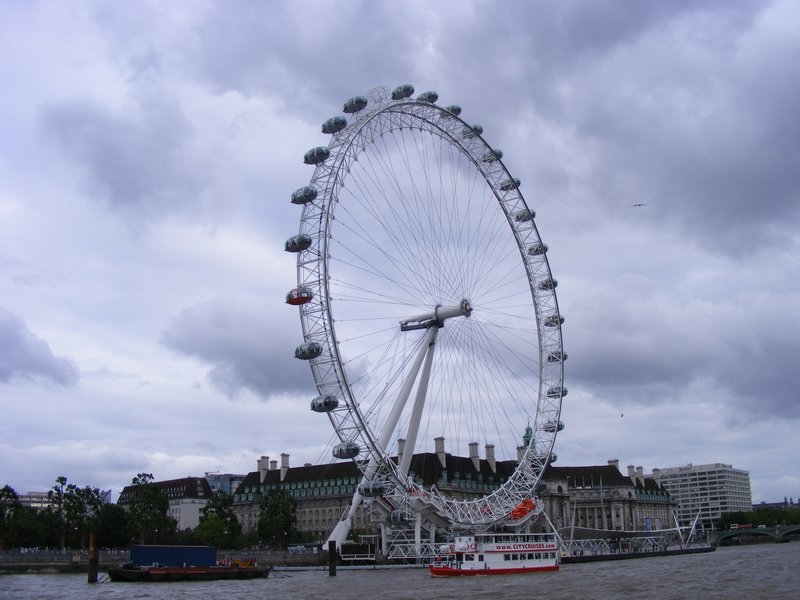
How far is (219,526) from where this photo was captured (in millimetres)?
108875

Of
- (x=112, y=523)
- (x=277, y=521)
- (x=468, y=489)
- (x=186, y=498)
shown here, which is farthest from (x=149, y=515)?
(x=186, y=498)

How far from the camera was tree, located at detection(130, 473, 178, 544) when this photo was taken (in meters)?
104

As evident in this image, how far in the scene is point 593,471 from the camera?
190m

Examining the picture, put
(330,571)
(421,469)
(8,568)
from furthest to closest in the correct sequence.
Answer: (421,469)
(8,568)
(330,571)

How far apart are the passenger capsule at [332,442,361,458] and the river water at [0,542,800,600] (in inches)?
349

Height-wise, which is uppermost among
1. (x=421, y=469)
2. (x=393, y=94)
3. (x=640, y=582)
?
(x=393, y=94)

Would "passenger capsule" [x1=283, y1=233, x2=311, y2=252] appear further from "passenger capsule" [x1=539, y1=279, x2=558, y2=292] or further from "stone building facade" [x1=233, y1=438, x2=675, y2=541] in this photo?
"stone building facade" [x1=233, y1=438, x2=675, y2=541]

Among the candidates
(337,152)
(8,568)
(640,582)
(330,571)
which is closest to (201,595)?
(330,571)

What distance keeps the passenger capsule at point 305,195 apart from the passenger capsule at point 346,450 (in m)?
18.4

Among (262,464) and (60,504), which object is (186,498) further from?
(60,504)

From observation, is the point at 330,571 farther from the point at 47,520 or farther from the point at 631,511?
the point at 631,511

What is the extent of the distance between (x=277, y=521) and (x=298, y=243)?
49650mm

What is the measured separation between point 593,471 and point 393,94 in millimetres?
133251

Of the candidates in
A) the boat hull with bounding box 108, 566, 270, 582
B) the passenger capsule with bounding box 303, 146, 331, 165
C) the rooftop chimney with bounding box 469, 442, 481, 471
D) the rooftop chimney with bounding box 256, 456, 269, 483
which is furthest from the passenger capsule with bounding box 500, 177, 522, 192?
the rooftop chimney with bounding box 256, 456, 269, 483
